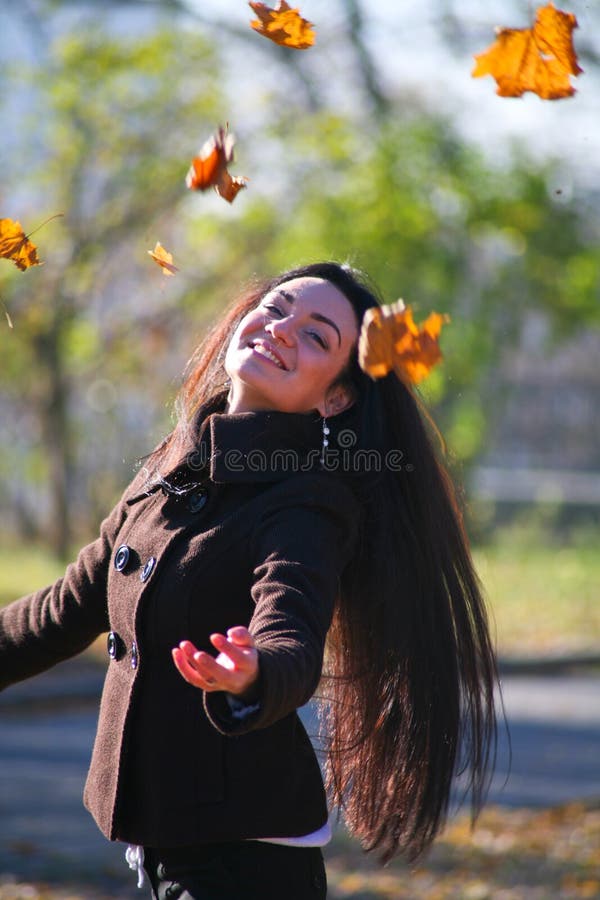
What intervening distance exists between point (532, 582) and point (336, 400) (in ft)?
35.9

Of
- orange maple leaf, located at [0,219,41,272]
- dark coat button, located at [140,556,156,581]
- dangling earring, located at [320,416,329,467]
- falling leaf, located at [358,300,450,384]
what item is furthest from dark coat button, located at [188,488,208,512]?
orange maple leaf, located at [0,219,41,272]

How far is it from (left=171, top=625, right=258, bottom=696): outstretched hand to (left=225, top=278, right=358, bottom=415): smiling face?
29.0 inches

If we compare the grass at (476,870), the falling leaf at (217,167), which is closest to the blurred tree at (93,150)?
the grass at (476,870)

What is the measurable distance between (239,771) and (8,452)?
44.2 feet

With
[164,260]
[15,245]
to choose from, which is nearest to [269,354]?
[164,260]

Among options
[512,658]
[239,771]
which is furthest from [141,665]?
[512,658]

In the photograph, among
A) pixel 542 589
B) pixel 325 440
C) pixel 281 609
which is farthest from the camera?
pixel 542 589

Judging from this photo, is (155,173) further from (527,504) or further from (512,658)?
(527,504)

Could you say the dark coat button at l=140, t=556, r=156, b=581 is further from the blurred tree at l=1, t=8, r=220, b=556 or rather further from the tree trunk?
the tree trunk

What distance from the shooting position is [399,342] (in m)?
2.21

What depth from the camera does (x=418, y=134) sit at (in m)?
11.5

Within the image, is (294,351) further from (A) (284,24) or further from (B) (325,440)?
(A) (284,24)

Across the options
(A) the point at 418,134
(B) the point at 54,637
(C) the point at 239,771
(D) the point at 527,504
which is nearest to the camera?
(C) the point at 239,771

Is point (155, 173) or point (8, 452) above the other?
point (155, 173)
